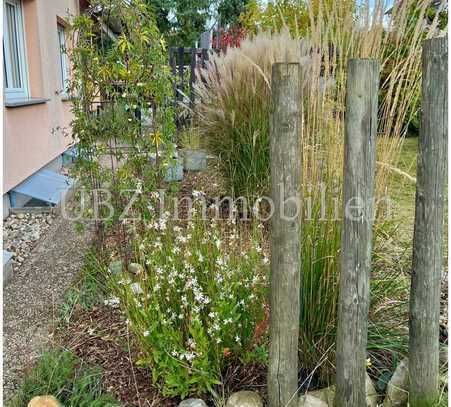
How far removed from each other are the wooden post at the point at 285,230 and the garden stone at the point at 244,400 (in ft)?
0.34

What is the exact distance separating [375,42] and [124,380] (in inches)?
67.2

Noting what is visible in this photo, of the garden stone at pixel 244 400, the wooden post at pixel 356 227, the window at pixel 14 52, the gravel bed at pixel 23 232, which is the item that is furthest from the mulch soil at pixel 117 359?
the window at pixel 14 52

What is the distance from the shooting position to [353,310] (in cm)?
163

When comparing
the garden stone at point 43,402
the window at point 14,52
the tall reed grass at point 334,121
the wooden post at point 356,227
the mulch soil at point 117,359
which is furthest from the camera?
the window at point 14,52

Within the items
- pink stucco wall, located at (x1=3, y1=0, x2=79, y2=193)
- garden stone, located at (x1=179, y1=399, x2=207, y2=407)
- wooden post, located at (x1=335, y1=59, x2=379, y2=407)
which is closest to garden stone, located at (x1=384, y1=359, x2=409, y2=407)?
wooden post, located at (x1=335, y1=59, x2=379, y2=407)

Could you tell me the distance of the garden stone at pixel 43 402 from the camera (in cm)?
171

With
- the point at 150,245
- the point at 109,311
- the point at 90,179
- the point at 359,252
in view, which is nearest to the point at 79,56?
the point at 90,179

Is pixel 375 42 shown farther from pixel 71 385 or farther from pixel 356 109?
pixel 71 385

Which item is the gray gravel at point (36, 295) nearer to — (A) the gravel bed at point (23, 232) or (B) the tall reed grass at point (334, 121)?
(A) the gravel bed at point (23, 232)

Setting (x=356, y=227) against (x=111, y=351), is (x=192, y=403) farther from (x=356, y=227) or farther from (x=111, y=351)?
(x=356, y=227)

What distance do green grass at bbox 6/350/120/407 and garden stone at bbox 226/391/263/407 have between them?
45cm

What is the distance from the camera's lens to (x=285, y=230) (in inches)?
62.6

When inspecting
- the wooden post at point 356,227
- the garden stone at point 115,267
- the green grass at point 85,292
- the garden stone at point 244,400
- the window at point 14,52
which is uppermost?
the window at point 14,52

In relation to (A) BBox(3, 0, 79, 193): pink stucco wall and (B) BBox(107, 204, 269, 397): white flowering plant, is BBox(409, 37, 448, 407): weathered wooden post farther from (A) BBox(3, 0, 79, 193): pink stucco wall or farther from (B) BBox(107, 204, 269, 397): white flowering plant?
(A) BBox(3, 0, 79, 193): pink stucco wall
